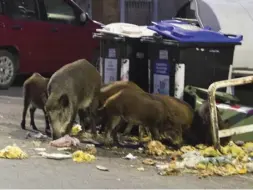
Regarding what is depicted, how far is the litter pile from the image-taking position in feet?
24.1

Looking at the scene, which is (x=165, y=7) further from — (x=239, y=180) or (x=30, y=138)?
(x=239, y=180)

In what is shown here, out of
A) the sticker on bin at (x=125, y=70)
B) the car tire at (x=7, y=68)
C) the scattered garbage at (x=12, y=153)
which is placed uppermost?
the sticker on bin at (x=125, y=70)

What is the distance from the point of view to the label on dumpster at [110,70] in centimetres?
998

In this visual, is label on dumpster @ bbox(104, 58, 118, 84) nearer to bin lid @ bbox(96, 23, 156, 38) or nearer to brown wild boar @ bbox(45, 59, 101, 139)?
bin lid @ bbox(96, 23, 156, 38)

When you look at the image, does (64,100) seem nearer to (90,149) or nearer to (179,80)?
(90,149)

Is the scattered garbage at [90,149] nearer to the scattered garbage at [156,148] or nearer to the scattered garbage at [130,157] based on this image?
the scattered garbage at [130,157]

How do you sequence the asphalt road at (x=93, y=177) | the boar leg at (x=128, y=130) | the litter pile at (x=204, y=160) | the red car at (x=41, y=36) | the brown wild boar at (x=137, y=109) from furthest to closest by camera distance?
the red car at (x=41, y=36) → the boar leg at (x=128, y=130) → the brown wild boar at (x=137, y=109) → the litter pile at (x=204, y=160) → the asphalt road at (x=93, y=177)

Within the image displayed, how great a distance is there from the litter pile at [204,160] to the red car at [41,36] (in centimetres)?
645

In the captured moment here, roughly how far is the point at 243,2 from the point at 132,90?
422cm

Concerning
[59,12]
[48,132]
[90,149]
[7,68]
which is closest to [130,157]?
[90,149]

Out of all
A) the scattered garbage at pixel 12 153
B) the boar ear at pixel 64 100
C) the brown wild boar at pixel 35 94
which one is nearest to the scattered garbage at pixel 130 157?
the boar ear at pixel 64 100

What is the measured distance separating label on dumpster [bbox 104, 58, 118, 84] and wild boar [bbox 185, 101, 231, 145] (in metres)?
1.80

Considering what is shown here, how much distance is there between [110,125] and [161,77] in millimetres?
1185

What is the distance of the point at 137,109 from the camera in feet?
26.9
